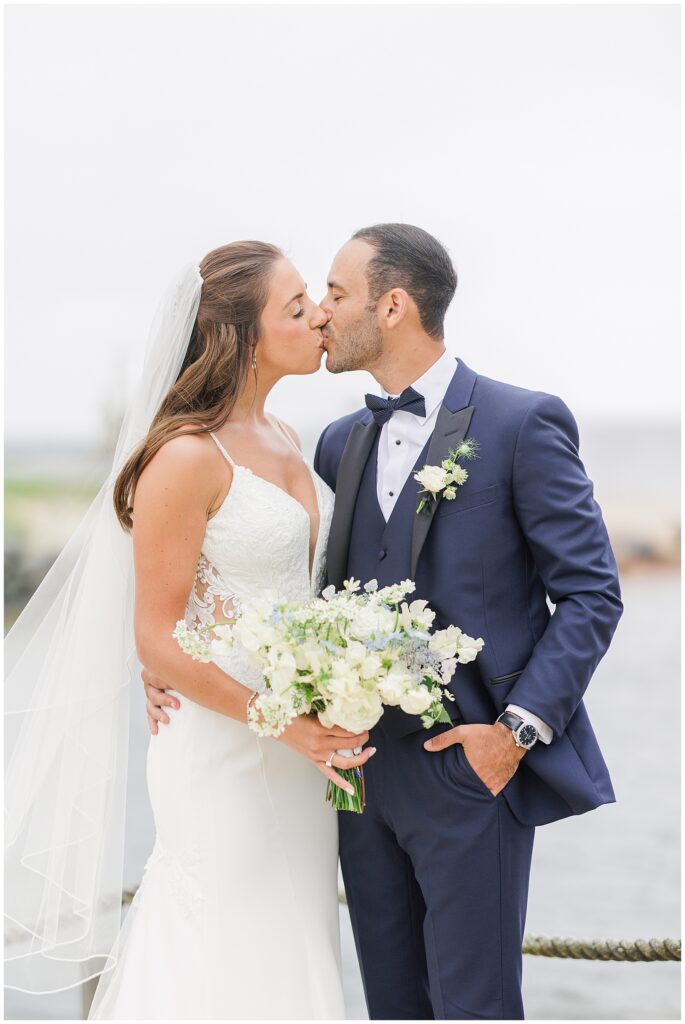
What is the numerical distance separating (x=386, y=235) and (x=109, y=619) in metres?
1.48

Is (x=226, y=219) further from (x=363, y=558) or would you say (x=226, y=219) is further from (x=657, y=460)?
(x=657, y=460)

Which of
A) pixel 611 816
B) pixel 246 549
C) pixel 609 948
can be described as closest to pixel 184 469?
pixel 246 549

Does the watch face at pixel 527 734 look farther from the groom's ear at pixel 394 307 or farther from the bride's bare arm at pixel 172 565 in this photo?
the groom's ear at pixel 394 307

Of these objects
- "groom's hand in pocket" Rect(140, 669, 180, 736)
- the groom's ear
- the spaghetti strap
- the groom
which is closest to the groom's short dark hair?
the groom's ear

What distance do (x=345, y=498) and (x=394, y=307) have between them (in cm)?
62

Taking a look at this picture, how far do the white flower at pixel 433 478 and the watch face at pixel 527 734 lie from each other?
2.26 ft

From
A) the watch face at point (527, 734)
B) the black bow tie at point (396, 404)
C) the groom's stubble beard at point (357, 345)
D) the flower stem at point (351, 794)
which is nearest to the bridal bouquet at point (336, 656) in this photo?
the flower stem at point (351, 794)

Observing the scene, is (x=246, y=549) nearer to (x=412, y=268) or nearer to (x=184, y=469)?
(x=184, y=469)

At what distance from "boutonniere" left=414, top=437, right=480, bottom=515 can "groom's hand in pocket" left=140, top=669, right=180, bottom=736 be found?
0.92m

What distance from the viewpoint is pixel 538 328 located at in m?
19.6

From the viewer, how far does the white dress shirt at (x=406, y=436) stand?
9.72 feet

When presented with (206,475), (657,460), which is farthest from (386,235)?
(657,460)

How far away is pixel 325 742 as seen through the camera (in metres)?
2.51

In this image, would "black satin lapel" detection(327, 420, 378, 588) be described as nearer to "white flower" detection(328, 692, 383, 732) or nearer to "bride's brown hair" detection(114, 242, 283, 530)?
"bride's brown hair" detection(114, 242, 283, 530)
